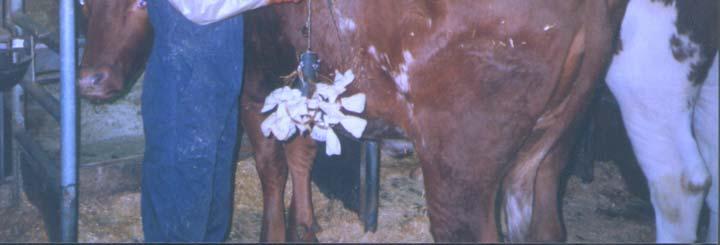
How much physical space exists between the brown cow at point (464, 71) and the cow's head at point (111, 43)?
446 millimetres

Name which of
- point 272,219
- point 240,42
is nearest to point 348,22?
point 240,42

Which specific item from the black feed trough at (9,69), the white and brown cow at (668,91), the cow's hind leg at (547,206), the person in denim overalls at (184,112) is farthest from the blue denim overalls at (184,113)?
the white and brown cow at (668,91)

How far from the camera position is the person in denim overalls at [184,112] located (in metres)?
2.69

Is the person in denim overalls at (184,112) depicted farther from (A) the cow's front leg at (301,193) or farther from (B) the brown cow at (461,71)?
(A) the cow's front leg at (301,193)

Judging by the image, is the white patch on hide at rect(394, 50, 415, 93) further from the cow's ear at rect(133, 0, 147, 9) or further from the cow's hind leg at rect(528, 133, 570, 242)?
the cow's ear at rect(133, 0, 147, 9)

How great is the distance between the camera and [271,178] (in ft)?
11.6

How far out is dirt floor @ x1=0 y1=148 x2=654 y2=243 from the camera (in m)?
3.71

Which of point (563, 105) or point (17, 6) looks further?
point (17, 6)

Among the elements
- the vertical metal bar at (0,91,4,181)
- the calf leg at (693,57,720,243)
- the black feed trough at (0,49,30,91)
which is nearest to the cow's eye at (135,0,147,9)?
the black feed trough at (0,49,30,91)

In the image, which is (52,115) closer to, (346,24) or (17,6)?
(17,6)

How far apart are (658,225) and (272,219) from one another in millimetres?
1728

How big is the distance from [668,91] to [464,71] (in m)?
0.70

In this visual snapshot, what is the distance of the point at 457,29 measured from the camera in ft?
8.06

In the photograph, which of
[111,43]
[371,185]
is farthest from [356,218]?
[111,43]
